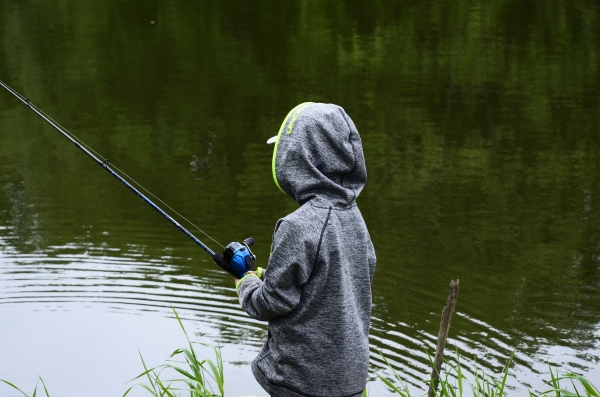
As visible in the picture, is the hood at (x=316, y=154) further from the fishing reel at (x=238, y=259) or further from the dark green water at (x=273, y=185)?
the dark green water at (x=273, y=185)

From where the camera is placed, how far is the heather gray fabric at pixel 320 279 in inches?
97.0

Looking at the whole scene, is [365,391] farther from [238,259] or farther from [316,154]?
[316,154]

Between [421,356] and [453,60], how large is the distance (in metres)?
10.1

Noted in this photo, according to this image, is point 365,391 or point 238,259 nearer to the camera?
point 238,259

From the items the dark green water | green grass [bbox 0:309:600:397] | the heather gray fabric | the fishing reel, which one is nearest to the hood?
the heather gray fabric

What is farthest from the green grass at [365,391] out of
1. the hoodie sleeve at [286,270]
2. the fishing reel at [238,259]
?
the hoodie sleeve at [286,270]

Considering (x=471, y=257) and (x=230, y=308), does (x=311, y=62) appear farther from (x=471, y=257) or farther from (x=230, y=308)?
(x=230, y=308)

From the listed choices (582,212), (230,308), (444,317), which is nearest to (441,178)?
(582,212)

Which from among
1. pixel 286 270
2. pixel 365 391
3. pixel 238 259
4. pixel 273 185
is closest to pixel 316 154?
pixel 286 270

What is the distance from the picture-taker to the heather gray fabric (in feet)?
8.08

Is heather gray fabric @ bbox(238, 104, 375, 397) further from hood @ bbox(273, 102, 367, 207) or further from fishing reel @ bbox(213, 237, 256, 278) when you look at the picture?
fishing reel @ bbox(213, 237, 256, 278)

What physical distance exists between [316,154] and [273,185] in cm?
531

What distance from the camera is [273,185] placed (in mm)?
7840

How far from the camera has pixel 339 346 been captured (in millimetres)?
2520
